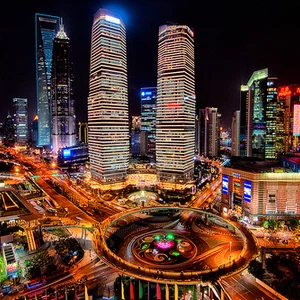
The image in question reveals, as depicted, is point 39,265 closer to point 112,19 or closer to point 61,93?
point 112,19

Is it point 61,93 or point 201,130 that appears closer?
point 201,130

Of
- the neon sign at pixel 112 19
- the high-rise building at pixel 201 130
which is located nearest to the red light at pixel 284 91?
the high-rise building at pixel 201 130

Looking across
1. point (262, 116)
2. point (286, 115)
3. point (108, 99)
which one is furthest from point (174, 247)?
point (286, 115)

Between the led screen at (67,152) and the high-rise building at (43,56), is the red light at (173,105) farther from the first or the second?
the high-rise building at (43,56)

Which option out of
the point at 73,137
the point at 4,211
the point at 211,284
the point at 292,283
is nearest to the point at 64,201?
the point at 4,211

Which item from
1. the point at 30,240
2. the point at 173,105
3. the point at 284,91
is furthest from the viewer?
the point at 284,91

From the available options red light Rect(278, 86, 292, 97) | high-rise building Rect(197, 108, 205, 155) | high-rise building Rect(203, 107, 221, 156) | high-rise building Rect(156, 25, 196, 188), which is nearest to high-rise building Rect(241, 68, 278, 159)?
red light Rect(278, 86, 292, 97)

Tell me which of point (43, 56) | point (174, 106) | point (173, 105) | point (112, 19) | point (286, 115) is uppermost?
point (43, 56)
